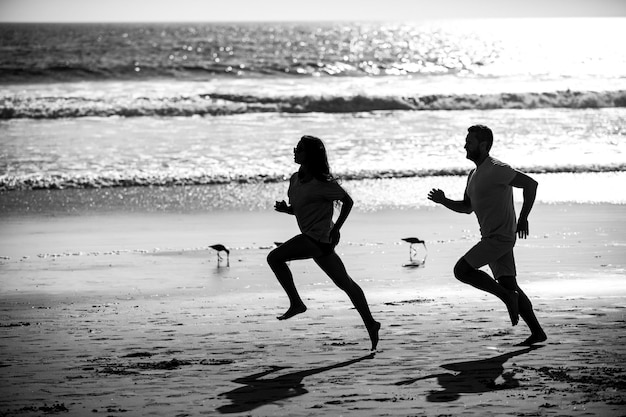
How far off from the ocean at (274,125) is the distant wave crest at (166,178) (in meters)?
0.04

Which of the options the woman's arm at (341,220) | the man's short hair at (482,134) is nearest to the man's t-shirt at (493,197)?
the man's short hair at (482,134)

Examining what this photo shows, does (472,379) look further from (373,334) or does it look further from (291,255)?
(291,255)

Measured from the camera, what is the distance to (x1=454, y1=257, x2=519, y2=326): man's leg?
6441 millimetres

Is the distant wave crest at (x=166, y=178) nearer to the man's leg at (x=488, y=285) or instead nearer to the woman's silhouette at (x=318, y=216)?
the woman's silhouette at (x=318, y=216)

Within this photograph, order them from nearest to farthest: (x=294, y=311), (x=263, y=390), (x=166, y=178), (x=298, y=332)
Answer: (x=263, y=390) → (x=294, y=311) → (x=298, y=332) → (x=166, y=178)

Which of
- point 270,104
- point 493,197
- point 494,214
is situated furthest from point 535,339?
point 270,104

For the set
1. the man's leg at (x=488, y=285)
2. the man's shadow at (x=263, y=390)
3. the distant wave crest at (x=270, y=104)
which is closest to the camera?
the man's shadow at (x=263, y=390)

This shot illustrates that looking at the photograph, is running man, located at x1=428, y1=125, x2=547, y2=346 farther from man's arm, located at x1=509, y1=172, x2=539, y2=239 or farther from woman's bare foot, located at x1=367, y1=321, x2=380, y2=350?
woman's bare foot, located at x1=367, y1=321, x2=380, y2=350

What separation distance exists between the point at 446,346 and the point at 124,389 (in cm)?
203

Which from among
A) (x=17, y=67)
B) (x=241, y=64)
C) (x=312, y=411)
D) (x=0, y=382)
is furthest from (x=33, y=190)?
(x=241, y=64)

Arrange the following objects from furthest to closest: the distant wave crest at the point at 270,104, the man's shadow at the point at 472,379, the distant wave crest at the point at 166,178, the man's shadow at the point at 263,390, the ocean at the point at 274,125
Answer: the distant wave crest at the point at 270,104, the distant wave crest at the point at 166,178, the ocean at the point at 274,125, the man's shadow at the point at 472,379, the man's shadow at the point at 263,390

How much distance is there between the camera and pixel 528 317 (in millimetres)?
6453

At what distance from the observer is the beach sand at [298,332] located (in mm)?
5230

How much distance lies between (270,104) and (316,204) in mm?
28663
